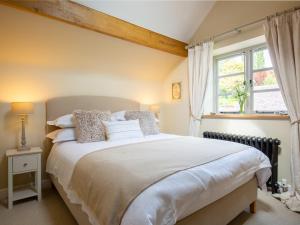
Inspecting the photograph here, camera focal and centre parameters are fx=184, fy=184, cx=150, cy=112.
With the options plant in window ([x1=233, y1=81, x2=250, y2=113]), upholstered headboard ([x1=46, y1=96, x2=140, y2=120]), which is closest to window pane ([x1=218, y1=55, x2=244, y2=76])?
plant in window ([x1=233, y1=81, x2=250, y2=113])

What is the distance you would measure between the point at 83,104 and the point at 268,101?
2831mm

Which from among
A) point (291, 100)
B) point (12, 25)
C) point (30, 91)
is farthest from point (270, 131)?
point (12, 25)

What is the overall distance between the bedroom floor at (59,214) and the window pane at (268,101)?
1272mm

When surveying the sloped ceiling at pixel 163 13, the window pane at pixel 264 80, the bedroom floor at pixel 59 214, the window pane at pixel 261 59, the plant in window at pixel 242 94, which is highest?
the sloped ceiling at pixel 163 13

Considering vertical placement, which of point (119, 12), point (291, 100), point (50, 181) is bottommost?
point (50, 181)

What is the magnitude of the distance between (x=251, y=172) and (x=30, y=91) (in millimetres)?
2796

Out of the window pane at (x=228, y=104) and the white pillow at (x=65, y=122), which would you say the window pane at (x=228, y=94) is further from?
the white pillow at (x=65, y=122)

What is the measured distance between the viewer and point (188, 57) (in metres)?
3.46

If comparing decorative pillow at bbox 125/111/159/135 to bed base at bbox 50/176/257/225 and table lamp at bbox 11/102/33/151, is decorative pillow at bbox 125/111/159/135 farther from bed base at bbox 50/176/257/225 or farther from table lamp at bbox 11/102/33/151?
bed base at bbox 50/176/257/225

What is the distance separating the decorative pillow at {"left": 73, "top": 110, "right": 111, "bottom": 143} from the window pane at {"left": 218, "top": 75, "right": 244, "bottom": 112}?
221 cm

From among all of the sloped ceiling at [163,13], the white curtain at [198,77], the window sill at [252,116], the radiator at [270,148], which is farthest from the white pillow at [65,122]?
the radiator at [270,148]

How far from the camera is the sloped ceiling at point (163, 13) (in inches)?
95.2

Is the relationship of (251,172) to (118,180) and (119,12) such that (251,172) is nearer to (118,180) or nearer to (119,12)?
(118,180)

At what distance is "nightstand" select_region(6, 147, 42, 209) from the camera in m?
2.01
